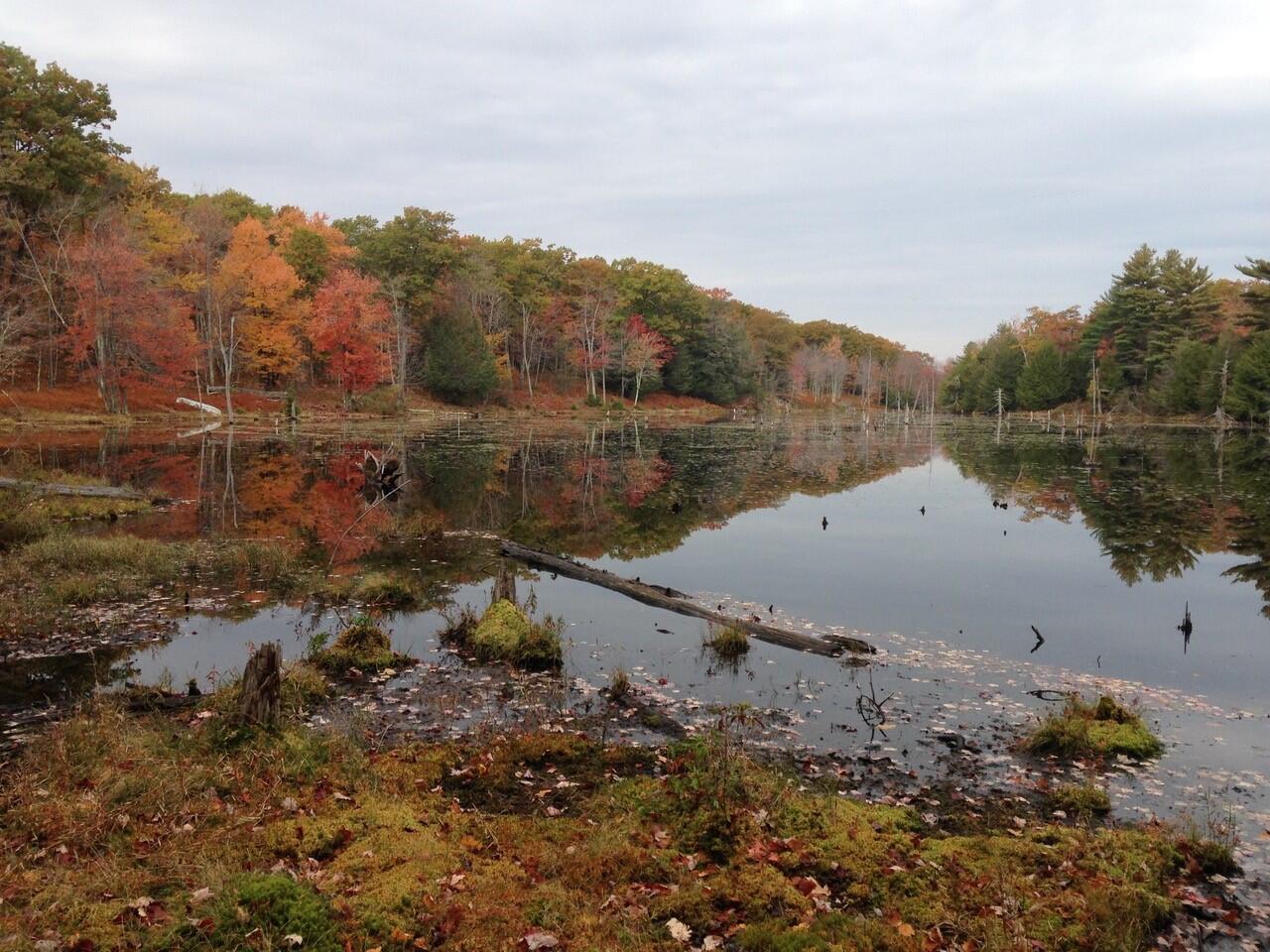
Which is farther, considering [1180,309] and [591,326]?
[591,326]

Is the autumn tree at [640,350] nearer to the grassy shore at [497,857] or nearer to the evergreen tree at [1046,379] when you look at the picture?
the evergreen tree at [1046,379]

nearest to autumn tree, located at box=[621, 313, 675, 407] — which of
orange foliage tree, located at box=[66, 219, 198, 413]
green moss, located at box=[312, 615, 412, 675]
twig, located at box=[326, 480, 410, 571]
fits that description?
orange foliage tree, located at box=[66, 219, 198, 413]

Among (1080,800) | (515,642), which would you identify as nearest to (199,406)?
(515,642)

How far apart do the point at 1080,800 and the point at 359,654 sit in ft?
26.4

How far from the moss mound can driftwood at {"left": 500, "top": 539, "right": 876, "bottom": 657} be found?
226 centimetres

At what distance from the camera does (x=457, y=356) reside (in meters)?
70.3

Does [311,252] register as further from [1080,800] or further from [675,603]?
[1080,800]

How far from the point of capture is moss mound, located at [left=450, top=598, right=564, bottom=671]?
1079 cm

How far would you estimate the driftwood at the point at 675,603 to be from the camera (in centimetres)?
1116

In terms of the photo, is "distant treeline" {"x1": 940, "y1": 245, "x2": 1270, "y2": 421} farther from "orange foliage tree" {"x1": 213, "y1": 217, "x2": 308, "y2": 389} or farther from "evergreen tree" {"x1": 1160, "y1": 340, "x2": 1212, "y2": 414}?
"orange foliage tree" {"x1": 213, "y1": 217, "x2": 308, "y2": 389}

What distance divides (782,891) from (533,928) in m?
1.72

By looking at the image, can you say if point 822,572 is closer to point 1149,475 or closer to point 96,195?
point 1149,475

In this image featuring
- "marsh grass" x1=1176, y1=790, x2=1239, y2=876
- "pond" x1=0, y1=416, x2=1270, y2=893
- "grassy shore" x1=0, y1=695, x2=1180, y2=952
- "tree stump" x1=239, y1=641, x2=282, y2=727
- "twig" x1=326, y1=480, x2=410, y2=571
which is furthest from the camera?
"twig" x1=326, y1=480, x2=410, y2=571

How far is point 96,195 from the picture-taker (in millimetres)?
50062
